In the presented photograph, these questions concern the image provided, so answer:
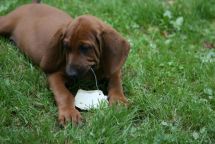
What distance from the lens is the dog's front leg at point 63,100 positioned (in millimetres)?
4316

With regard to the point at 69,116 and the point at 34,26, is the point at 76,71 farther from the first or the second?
the point at 34,26

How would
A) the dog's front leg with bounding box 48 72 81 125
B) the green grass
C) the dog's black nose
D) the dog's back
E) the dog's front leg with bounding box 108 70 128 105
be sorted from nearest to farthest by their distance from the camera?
the green grass, the dog's front leg with bounding box 48 72 81 125, the dog's black nose, the dog's front leg with bounding box 108 70 128 105, the dog's back

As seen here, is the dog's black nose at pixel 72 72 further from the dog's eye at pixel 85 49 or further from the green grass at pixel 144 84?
the green grass at pixel 144 84

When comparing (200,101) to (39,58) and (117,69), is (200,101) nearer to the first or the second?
(117,69)

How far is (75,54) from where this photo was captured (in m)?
4.55

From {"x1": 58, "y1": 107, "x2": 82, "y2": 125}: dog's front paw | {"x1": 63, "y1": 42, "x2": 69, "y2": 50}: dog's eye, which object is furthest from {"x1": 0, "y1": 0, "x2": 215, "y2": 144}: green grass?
{"x1": 63, "y1": 42, "x2": 69, "y2": 50}: dog's eye

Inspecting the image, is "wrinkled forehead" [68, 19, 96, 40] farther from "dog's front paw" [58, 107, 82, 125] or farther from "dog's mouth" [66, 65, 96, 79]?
"dog's front paw" [58, 107, 82, 125]

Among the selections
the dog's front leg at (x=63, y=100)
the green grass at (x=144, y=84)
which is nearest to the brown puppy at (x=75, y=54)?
the dog's front leg at (x=63, y=100)

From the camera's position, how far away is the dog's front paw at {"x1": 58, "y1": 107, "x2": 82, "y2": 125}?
14.1ft

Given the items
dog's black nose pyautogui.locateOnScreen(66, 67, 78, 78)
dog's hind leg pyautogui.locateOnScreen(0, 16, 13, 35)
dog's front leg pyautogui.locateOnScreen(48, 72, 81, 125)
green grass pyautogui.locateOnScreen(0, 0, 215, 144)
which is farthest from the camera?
dog's hind leg pyautogui.locateOnScreen(0, 16, 13, 35)

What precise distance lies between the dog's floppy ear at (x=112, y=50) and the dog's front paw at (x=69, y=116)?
0.59m

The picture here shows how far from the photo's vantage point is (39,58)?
518 centimetres

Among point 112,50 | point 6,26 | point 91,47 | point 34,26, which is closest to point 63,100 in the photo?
point 91,47

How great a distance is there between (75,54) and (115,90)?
504 mm
